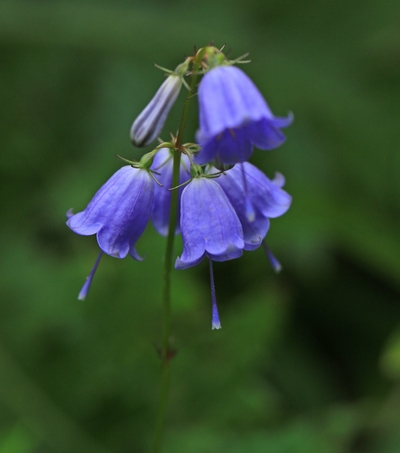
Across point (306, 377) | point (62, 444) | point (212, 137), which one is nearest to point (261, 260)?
point (306, 377)

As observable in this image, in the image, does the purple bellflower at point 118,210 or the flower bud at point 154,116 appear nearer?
the flower bud at point 154,116

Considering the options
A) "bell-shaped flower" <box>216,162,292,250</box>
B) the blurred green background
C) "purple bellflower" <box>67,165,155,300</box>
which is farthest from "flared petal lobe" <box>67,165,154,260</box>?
the blurred green background

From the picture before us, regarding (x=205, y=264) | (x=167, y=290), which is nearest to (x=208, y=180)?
(x=167, y=290)

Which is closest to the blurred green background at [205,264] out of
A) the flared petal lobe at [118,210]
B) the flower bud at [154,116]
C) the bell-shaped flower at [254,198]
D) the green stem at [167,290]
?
the green stem at [167,290]

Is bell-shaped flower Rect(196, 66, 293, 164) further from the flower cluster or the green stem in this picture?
the green stem

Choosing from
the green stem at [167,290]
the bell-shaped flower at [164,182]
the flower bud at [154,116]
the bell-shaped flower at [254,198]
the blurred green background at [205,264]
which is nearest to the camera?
the flower bud at [154,116]

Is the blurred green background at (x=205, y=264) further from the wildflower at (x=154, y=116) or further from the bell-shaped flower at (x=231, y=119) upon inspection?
the bell-shaped flower at (x=231, y=119)

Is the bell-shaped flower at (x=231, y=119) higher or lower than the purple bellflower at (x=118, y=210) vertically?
higher
